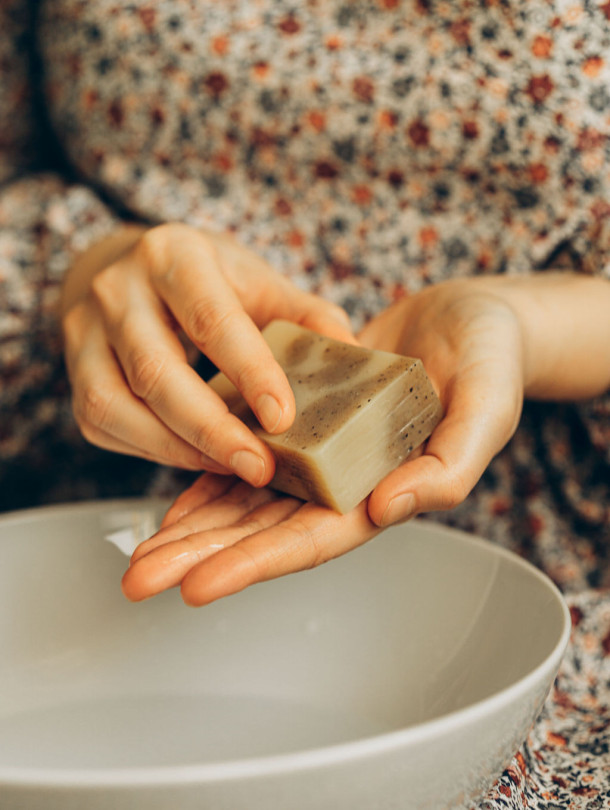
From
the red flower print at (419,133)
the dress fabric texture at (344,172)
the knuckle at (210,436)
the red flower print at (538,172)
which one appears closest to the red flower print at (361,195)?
the dress fabric texture at (344,172)

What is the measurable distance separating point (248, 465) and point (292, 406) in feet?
0.22

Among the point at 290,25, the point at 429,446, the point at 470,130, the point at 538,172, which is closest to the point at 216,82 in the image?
the point at 290,25

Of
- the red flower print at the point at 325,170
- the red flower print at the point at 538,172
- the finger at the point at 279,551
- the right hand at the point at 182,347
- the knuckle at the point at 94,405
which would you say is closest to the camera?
the finger at the point at 279,551

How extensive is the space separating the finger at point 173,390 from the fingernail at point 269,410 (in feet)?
0.08

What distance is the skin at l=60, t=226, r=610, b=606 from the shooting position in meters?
0.60

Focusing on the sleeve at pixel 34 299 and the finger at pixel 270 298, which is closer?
the finger at pixel 270 298

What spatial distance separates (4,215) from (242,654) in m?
0.81

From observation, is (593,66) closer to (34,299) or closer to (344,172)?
(344,172)

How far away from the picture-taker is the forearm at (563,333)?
87 cm

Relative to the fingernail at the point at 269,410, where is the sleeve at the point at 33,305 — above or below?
below

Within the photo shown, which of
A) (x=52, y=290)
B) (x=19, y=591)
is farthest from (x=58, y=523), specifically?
(x=52, y=290)

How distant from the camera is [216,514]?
0.69 metres

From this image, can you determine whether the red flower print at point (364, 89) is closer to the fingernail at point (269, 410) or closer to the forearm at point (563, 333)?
the forearm at point (563, 333)

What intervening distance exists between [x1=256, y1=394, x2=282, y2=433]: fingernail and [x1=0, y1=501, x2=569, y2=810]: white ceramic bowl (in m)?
0.27
